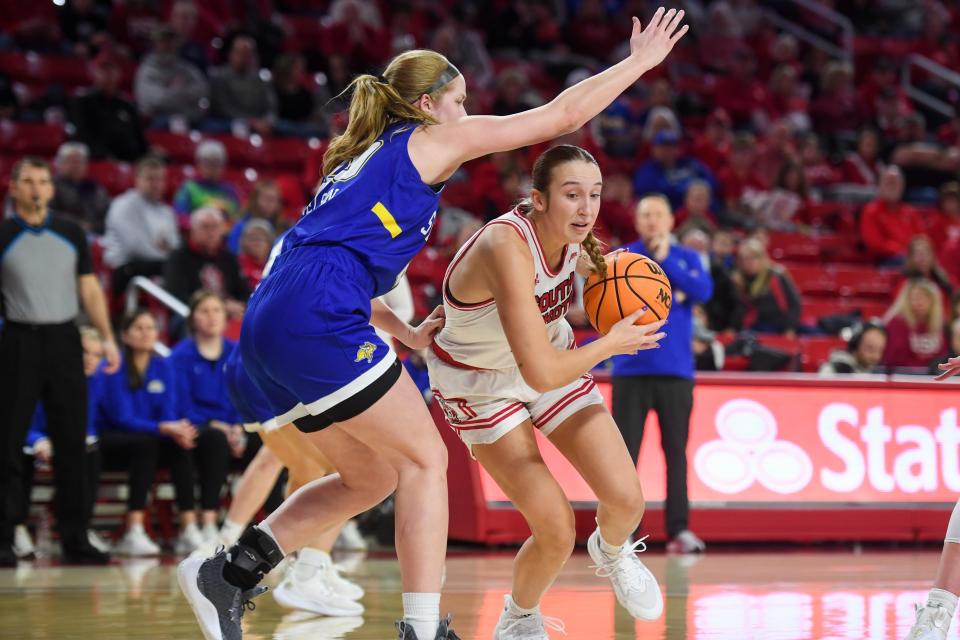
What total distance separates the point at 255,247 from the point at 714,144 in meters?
6.42

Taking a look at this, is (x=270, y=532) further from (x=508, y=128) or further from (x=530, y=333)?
(x=508, y=128)

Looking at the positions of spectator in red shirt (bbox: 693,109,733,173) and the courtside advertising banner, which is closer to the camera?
the courtside advertising banner

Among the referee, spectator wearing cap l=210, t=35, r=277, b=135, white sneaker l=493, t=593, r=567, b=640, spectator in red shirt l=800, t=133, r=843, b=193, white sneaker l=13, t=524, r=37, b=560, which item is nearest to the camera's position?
white sneaker l=493, t=593, r=567, b=640

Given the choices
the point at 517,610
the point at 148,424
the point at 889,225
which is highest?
the point at 889,225

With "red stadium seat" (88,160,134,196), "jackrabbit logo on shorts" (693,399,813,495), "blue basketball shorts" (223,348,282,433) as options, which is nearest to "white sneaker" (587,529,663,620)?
"blue basketball shorts" (223,348,282,433)

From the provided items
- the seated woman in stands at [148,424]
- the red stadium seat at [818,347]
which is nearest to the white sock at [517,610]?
the seated woman in stands at [148,424]

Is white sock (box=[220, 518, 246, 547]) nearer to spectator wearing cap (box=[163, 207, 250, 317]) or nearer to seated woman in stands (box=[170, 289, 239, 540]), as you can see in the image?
seated woman in stands (box=[170, 289, 239, 540])

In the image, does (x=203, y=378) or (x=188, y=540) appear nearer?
(x=188, y=540)

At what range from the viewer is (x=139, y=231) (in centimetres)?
991

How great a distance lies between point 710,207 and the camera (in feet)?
44.5

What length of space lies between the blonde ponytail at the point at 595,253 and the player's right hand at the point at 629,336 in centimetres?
30

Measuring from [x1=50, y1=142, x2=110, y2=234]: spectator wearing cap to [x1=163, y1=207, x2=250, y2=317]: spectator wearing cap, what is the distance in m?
1.09

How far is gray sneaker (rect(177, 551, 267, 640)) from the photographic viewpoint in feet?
13.2

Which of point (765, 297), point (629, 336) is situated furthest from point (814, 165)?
point (629, 336)
